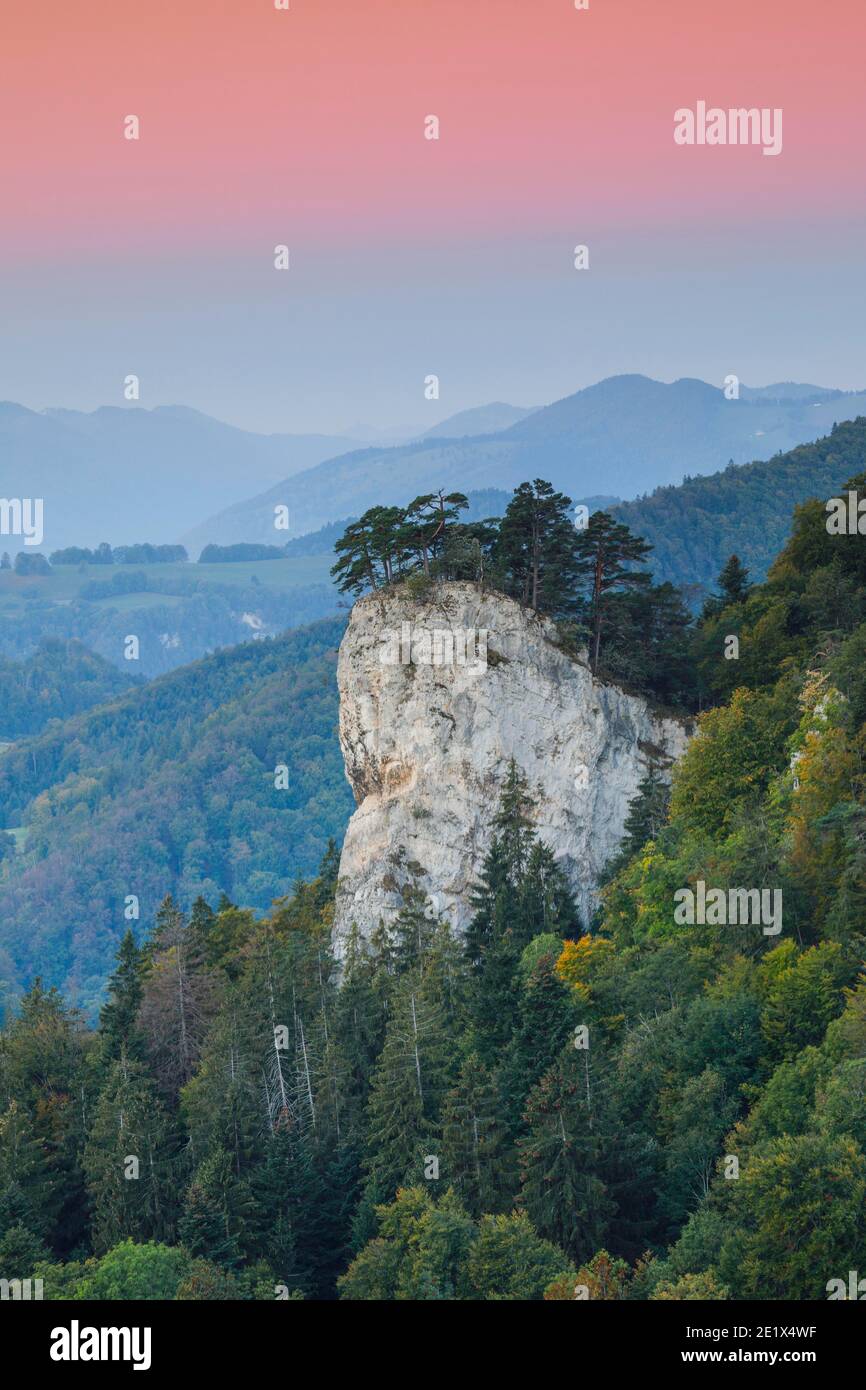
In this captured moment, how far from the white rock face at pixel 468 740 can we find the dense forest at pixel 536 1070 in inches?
42.4

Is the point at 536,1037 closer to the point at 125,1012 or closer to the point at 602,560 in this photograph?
the point at 125,1012

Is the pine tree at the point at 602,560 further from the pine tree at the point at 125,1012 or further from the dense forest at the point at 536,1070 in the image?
the pine tree at the point at 125,1012

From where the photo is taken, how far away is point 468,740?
2391 inches

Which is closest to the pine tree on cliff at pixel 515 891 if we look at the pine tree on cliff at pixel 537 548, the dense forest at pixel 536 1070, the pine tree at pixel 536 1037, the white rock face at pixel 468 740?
the dense forest at pixel 536 1070

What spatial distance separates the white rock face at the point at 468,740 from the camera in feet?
198

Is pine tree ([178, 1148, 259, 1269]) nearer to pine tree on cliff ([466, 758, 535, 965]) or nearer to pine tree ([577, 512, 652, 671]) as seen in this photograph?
pine tree on cliff ([466, 758, 535, 965])

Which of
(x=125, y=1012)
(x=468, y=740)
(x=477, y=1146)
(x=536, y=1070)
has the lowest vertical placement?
(x=477, y=1146)

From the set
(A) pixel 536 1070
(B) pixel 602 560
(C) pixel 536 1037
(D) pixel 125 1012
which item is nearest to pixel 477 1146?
(A) pixel 536 1070

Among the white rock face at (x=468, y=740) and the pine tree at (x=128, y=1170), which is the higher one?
the white rock face at (x=468, y=740)

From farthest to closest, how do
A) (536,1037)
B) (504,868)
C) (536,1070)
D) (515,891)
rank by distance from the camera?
1. (504,868)
2. (515,891)
3. (536,1037)
4. (536,1070)

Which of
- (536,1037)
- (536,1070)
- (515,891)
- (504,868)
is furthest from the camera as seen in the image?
(504,868)

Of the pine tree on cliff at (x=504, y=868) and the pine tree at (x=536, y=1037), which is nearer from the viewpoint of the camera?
the pine tree at (x=536, y=1037)

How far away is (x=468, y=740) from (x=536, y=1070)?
17.7 metres

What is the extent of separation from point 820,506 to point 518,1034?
26.9 m
